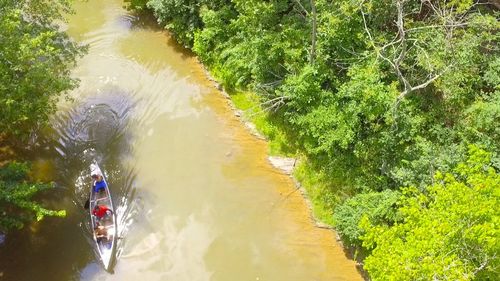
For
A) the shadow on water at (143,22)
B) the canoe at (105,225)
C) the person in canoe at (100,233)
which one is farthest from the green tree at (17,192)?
the shadow on water at (143,22)

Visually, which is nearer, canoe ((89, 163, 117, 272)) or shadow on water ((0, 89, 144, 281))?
canoe ((89, 163, 117, 272))

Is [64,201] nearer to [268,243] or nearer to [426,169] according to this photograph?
[268,243]

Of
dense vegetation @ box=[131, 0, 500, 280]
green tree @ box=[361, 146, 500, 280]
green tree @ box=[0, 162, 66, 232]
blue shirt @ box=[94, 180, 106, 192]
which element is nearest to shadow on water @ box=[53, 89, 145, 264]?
blue shirt @ box=[94, 180, 106, 192]

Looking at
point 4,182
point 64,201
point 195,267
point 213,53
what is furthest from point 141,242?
point 213,53

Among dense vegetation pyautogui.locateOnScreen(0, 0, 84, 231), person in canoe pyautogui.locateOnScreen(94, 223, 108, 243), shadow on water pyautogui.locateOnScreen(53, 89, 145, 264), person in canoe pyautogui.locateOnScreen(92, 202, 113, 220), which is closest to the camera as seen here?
dense vegetation pyautogui.locateOnScreen(0, 0, 84, 231)

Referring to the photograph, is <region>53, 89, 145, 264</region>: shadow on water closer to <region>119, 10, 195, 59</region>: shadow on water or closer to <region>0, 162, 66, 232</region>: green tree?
<region>0, 162, 66, 232</region>: green tree

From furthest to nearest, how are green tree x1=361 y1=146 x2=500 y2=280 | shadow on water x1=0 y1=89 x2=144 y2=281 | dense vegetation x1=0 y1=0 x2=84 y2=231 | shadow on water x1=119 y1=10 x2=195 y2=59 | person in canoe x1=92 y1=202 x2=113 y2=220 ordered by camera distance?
1. shadow on water x1=119 y1=10 x2=195 y2=59
2. person in canoe x1=92 y1=202 x2=113 y2=220
3. shadow on water x1=0 y1=89 x2=144 y2=281
4. dense vegetation x1=0 y1=0 x2=84 y2=231
5. green tree x1=361 y1=146 x2=500 y2=280

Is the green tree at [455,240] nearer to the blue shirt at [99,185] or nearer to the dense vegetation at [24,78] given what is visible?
the dense vegetation at [24,78]
